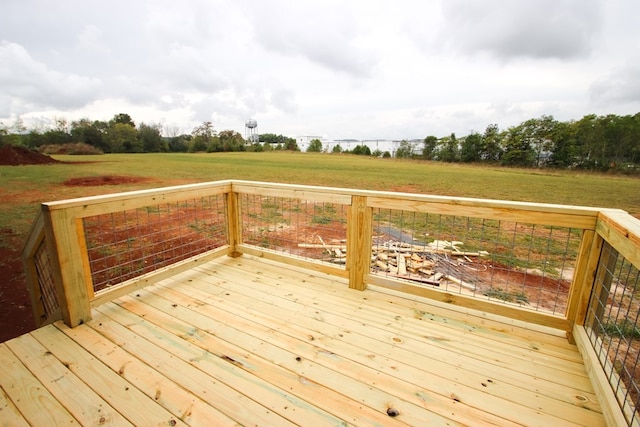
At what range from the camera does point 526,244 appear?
19.5ft

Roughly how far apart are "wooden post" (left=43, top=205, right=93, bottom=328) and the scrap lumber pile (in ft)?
10.2

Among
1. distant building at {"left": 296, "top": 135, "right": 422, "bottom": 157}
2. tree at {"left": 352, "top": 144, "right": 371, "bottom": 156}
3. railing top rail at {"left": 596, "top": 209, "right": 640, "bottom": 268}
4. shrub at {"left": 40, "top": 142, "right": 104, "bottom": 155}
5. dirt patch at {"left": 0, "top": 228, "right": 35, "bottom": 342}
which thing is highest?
distant building at {"left": 296, "top": 135, "right": 422, "bottom": 157}

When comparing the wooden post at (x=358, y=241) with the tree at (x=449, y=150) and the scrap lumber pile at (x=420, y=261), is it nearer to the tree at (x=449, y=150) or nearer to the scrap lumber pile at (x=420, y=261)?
the scrap lumber pile at (x=420, y=261)

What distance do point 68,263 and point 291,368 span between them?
166cm

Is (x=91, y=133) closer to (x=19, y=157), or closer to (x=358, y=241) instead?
(x=19, y=157)

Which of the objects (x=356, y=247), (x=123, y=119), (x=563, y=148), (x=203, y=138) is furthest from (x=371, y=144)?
(x=356, y=247)

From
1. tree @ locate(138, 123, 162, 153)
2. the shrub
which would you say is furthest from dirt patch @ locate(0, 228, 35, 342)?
tree @ locate(138, 123, 162, 153)

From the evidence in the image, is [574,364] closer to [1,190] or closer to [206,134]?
[1,190]

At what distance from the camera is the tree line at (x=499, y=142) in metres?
26.0

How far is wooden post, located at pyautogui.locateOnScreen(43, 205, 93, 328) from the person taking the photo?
6.00 feet

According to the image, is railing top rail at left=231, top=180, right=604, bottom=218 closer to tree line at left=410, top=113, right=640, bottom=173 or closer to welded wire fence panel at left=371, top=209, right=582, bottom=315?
welded wire fence panel at left=371, top=209, right=582, bottom=315

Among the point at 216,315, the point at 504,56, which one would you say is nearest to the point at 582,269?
the point at 216,315

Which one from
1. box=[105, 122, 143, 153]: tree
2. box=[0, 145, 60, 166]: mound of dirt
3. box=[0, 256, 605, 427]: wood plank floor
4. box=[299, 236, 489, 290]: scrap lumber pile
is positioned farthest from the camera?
box=[105, 122, 143, 153]: tree

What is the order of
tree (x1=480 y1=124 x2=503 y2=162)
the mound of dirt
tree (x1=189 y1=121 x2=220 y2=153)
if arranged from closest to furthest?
the mound of dirt
tree (x1=480 y1=124 x2=503 y2=162)
tree (x1=189 y1=121 x2=220 y2=153)
